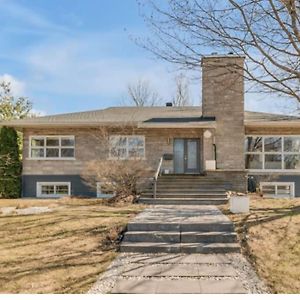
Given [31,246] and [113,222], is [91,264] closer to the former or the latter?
[31,246]

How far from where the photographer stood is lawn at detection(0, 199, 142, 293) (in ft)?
18.4

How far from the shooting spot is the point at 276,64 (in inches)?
372

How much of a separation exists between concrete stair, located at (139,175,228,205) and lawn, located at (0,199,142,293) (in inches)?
145

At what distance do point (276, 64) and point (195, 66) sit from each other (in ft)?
7.05

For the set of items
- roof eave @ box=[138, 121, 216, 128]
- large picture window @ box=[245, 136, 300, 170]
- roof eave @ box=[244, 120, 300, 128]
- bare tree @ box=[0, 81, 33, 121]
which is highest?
bare tree @ box=[0, 81, 33, 121]

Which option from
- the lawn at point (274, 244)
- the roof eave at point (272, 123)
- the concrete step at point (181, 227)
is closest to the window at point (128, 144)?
the roof eave at point (272, 123)

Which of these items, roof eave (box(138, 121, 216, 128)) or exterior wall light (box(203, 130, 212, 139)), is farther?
exterior wall light (box(203, 130, 212, 139))

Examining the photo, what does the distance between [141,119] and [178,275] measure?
14.2m

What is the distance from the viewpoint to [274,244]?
7.49 meters

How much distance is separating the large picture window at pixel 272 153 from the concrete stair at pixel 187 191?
3836mm

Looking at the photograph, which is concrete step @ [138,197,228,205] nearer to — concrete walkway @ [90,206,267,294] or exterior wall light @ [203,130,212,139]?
exterior wall light @ [203,130,212,139]

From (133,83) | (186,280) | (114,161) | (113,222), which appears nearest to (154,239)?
(113,222)

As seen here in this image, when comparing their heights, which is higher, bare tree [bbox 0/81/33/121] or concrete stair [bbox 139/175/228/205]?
bare tree [bbox 0/81/33/121]

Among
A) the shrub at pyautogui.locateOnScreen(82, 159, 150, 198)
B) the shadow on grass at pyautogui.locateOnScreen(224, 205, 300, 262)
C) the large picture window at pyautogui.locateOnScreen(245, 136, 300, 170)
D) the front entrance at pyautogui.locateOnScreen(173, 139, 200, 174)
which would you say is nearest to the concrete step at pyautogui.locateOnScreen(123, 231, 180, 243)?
the shadow on grass at pyautogui.locateOnScreen(224, 205, 300, 262)
